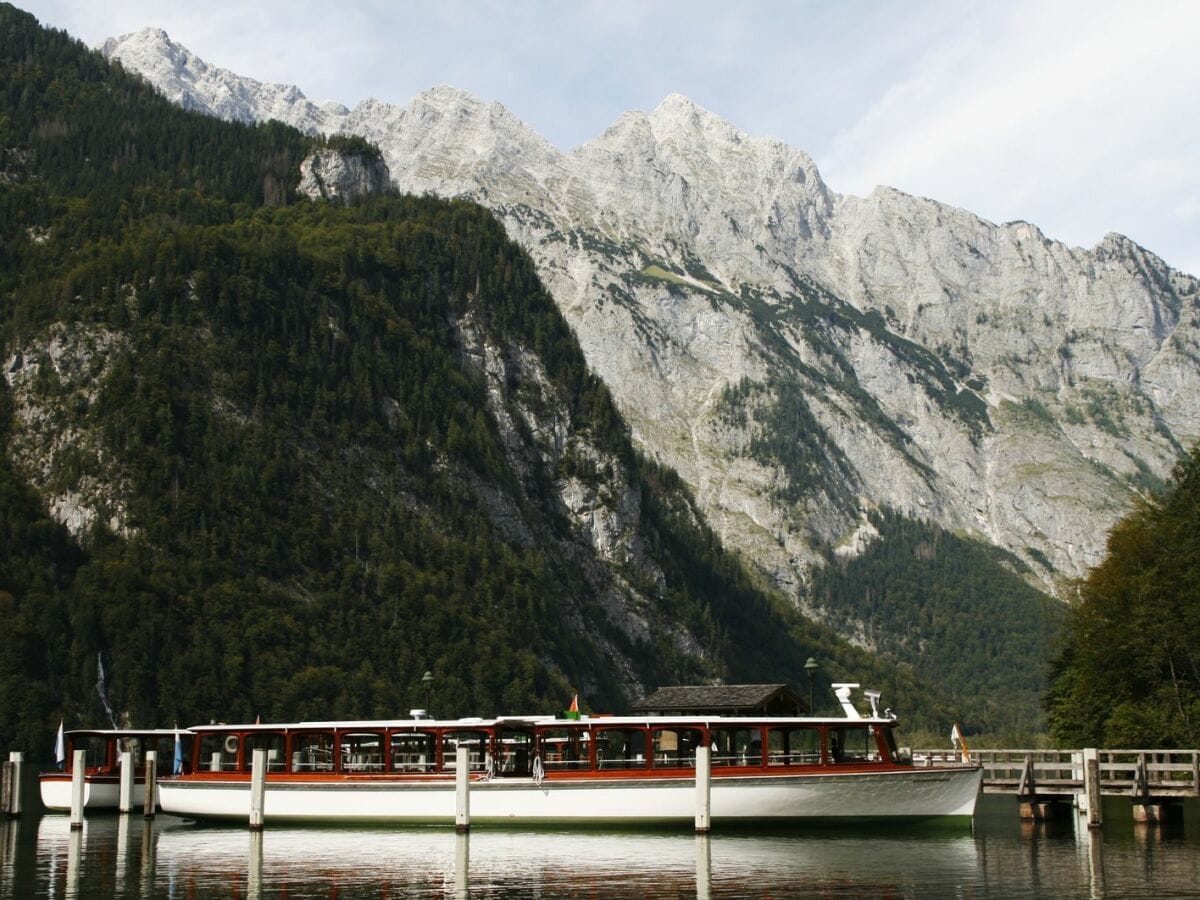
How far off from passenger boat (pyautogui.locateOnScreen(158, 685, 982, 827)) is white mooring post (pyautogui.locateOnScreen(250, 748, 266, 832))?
1444 millimetres

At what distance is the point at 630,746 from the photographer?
8281cm

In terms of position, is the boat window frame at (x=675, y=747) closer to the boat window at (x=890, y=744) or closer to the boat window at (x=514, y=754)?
the boat window at (x=514, y=754)

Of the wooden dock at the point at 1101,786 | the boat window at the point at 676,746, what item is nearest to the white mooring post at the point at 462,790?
the boat window at the point at 676,746

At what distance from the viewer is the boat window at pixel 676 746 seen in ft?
259

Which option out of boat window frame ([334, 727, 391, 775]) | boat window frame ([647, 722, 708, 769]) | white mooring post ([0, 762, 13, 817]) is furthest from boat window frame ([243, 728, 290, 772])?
boat window frame ([647, 722, 708, 769])

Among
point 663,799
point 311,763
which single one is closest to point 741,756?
point 663,799

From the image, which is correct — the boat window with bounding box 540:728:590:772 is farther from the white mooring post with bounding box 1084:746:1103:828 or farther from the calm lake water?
the white mooring post with bounding box 1084:746:1103:828

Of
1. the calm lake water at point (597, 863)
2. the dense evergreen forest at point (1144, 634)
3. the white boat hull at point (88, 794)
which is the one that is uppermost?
the dense evergreen forest at point (1144, 634)

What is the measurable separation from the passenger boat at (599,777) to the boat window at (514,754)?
0.27 ft

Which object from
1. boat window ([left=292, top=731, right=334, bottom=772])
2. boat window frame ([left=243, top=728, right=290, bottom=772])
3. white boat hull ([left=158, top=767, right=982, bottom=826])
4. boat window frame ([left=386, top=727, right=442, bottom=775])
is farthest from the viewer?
boat window ([left=292, top=731, right=334, bottom=772])

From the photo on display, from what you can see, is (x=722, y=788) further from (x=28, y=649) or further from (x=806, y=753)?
(x=28, y=649)

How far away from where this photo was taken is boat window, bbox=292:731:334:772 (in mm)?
84500

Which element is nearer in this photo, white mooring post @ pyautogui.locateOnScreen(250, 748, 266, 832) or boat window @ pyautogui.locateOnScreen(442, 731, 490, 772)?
white mooring post @ pyautogui.locateOnScreen(250, 748, 266, 832)

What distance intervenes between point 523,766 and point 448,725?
5.34 meters
